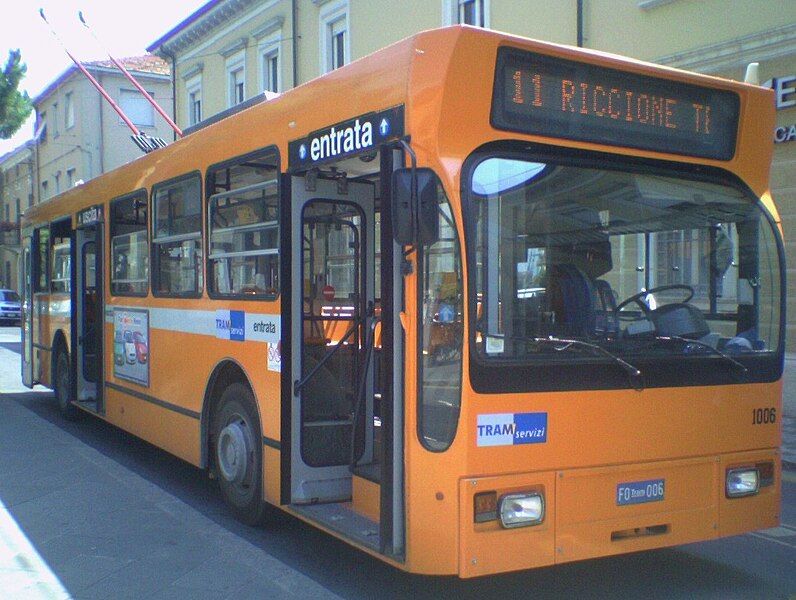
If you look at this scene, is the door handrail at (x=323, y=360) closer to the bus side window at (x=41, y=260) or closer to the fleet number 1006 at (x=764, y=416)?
the fleet number 1006 at (x=764, y=416)

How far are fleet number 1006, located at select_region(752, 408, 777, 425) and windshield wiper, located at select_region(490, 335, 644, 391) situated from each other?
86 cm

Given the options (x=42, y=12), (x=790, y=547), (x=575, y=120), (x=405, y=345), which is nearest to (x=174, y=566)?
(x=405, y=345)

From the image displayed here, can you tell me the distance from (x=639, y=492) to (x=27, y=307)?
10419 mm

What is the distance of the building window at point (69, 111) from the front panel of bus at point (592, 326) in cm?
3908

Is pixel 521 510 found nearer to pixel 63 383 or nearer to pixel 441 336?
pixel 441 336

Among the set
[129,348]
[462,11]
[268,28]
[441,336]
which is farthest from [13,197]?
[441,336]

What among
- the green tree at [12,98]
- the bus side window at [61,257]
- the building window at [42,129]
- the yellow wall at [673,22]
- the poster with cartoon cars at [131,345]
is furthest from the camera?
the building window at [42,129]

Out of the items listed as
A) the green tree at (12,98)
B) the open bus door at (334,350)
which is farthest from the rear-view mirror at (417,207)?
the green tree at (12,98)

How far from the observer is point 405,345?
170 inches

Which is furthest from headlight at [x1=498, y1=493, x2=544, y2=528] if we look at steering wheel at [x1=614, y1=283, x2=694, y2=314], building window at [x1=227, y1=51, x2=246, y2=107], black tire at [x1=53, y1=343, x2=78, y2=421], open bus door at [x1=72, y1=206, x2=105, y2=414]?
building window at [x1=227, y1=51, x2=246, y2=107]

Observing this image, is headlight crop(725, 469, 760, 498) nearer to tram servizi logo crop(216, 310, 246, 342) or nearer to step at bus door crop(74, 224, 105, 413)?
tram servizi logo crop(216, 310, 246, 342)

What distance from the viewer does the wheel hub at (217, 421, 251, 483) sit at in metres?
6.14

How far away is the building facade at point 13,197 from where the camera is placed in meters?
47.2

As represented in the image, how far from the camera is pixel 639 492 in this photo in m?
4.49
